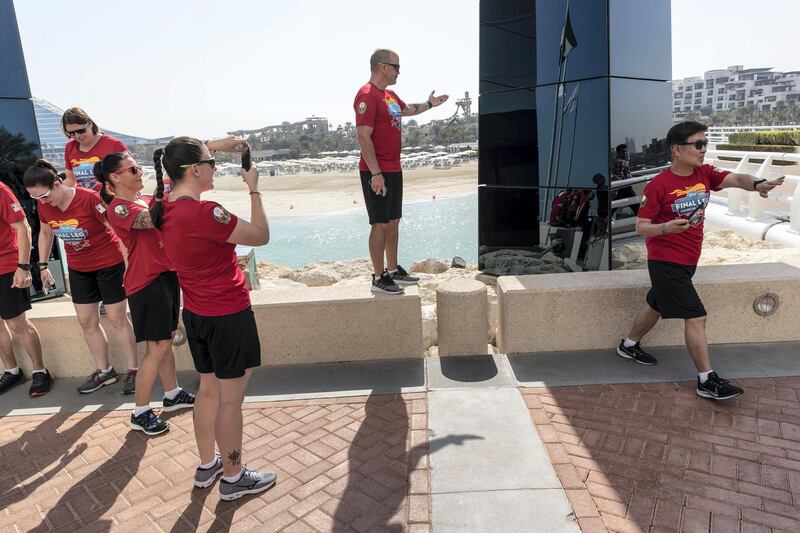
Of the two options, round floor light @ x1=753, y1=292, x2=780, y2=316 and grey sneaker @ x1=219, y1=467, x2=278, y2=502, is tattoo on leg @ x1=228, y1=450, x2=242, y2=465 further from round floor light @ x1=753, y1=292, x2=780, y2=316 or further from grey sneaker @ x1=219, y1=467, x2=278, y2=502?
round floor light @ x1=753, y1=292, x2=780, y2=316

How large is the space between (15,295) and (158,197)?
2.59 meters

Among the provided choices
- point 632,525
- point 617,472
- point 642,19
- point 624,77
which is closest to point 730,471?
point 617,472

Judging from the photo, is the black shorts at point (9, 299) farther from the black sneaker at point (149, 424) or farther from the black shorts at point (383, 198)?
the black shorts at point (383, 198)

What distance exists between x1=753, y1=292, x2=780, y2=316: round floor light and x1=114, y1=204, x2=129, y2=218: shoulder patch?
4.65m

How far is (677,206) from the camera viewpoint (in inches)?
149

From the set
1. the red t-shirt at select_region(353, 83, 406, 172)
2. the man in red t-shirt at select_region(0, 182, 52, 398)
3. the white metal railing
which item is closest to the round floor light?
the red t-shirt at select_region(353, 83, 406, 172)

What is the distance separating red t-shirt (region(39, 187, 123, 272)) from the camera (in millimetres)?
4051

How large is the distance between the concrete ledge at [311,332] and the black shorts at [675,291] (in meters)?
1.75

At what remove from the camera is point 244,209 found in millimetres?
44719

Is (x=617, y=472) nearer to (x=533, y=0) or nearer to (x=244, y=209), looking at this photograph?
(x=533, y=0)

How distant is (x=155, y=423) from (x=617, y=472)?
2829 mm

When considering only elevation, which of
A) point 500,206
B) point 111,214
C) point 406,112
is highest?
point 406,112

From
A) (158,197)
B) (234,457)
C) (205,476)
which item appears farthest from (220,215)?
(205,476)

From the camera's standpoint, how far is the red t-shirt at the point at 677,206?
379 cm
